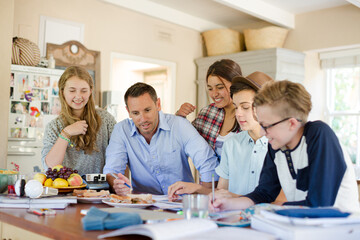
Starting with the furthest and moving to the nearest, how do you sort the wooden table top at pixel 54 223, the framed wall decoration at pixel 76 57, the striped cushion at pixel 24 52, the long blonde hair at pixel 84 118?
the framed wall decoration at pixel 76 57 → the striped cushion at pixel 24 52 → the long blonde hair at pixel 84 118 → the wooden table top at pixel 54 223

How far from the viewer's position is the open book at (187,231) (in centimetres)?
106

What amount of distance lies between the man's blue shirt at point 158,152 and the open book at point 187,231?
129 cm

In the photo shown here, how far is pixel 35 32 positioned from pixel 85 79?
2.50m

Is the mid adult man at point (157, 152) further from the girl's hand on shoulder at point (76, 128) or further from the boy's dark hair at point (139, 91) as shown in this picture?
the girl's hand on shoulder at point (76, 128)

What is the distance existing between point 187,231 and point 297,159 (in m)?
0.65

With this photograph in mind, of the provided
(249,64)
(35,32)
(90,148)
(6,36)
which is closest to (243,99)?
(90,148)

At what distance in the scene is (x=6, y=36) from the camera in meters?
3.07

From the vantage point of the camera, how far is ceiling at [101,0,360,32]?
5.58m

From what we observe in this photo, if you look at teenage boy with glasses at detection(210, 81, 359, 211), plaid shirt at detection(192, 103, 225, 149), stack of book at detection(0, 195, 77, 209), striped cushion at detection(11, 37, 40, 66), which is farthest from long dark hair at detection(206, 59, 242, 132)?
striped cushion at detection(11, 37, 40, 66)

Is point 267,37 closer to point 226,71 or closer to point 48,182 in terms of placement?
point 226,71

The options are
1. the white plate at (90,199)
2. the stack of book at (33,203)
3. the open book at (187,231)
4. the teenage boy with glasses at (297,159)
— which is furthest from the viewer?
the white plate at (90,199)

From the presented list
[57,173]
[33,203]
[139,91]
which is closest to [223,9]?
[139,91]

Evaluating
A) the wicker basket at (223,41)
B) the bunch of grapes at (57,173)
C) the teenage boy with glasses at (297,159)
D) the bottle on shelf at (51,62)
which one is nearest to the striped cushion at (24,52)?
the bottle on shelf at (51,62)

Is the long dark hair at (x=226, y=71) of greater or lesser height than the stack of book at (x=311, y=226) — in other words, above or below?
above
